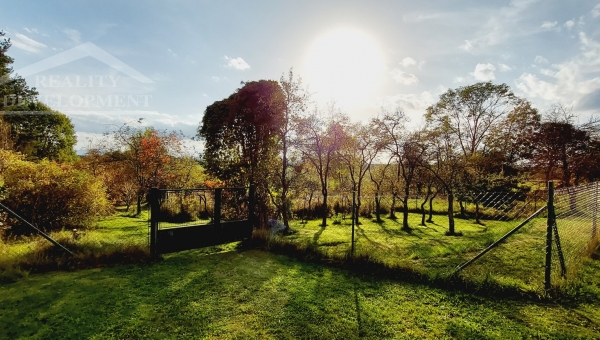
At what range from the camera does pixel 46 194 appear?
27.9ft

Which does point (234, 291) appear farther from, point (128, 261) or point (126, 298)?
point (128, 261)

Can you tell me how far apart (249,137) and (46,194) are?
7345mm

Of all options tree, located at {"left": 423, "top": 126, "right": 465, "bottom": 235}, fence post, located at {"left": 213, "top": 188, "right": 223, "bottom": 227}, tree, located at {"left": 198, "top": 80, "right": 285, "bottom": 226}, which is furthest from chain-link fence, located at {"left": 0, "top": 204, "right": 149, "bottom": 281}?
tree, located at {"left": 423, "top": 126, "right": 465, "bottom": 235}

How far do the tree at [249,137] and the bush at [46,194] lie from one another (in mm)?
5134

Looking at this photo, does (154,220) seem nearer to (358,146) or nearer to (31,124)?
(358,146)

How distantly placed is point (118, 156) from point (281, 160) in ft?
51.3

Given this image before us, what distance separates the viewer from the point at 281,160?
1277 cm

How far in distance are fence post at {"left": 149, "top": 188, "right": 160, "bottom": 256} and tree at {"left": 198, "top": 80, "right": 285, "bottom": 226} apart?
17.3 feet

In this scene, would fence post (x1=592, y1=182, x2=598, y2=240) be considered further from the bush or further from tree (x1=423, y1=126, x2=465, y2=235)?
the bush

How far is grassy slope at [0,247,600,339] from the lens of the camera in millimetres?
3406

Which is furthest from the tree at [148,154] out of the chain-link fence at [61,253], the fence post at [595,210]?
the fence post at [595,210]

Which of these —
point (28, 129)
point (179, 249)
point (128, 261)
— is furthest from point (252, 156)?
point (28, 129)

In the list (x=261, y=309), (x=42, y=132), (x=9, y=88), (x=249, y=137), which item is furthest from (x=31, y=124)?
(x=261, y=309)

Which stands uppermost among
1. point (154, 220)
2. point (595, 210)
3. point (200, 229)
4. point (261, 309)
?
point (595, 210)
